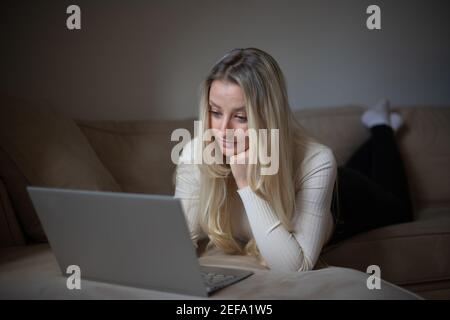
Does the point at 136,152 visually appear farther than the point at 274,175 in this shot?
Yes

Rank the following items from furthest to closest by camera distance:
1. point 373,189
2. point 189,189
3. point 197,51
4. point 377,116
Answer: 1. point 197,51
2. point 377,116
3. point 373,189
4. point 189,189

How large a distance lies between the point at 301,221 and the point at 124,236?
20.6 inches

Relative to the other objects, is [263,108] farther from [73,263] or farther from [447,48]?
[447,48]

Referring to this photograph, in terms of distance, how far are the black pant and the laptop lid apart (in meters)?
0.80

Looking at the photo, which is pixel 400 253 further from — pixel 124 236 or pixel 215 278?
pixel 124 236

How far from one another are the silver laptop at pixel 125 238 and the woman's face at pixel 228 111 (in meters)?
0.36

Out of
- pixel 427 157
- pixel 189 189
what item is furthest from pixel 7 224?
pixel 427 157

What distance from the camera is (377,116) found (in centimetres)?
237

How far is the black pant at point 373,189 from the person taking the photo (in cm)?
189

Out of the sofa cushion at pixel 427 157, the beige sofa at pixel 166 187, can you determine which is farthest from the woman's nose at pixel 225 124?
the sofa cushion at pixel 427 157

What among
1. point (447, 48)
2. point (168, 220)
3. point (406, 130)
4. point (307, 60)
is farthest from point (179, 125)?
point (447, 48)

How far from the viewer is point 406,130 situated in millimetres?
2459

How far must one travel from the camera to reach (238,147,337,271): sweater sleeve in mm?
1354

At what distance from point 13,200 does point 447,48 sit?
233cm
